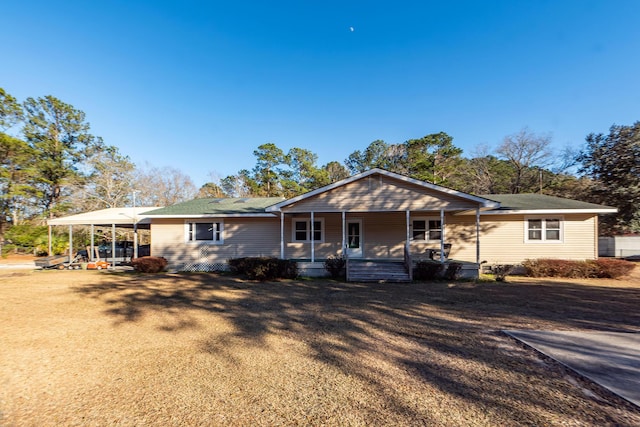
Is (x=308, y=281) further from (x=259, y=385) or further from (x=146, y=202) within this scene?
(x=146, y=202)

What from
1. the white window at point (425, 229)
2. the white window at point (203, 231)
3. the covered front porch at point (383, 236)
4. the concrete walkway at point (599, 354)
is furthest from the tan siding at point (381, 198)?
the concrete walkway at point (599, 354)

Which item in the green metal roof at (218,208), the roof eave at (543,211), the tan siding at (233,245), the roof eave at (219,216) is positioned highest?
the green metal roof at (218,208)

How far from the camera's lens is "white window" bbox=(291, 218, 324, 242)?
49.7 ft

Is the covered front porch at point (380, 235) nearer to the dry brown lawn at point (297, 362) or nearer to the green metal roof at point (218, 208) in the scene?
the green metal roof at point (218, 208)

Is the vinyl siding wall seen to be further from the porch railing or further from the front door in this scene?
the porch railing

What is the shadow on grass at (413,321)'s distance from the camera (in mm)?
3521

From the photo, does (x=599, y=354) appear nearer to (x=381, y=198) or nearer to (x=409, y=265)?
(x=409, y=265)

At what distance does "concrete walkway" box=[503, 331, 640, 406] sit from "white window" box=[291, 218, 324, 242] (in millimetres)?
10381

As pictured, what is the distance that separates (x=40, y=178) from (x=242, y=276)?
26251 mm

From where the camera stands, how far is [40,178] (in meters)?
26.2

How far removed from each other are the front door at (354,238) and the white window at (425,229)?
2764 millimetres

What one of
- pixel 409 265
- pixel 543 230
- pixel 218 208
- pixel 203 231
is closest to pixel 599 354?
pixel 409 265

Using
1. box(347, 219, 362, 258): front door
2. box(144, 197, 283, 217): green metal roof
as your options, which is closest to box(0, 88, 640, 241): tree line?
box(144, 197, 283, 217): green metal roof

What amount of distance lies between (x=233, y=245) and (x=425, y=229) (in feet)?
33.8
